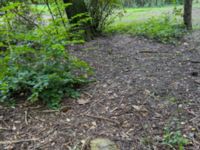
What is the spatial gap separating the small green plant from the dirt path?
4cm

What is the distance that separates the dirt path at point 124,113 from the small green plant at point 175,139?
4cm

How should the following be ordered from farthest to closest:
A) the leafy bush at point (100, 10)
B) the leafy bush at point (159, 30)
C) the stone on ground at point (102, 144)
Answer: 1. the leafy bush at point (100, 10)
2. the leafy bush at point (159, 30)
3. the stone on ground at point (102, 144)

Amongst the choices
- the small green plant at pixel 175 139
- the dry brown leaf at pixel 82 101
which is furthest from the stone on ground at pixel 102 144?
the dry brown leaf at pixel 82 101

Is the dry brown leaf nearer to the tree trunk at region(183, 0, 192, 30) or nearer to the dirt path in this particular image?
the dirt path

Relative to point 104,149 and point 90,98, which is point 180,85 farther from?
point 104,149

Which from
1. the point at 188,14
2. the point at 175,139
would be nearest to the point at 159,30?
the point at 188,14

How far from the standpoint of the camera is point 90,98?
8.86ft

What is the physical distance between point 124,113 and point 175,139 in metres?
0.54

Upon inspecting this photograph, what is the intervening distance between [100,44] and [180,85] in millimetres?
2027

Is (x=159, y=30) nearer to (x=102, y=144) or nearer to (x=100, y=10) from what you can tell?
(x=100, y=10)

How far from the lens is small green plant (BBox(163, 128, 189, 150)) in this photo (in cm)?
201

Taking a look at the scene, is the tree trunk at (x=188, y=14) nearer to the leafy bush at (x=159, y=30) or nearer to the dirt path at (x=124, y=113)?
the leafy bush at (x=159, y=30)

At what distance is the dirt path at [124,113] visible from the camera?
213cm

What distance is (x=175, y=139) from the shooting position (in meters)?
2.05
